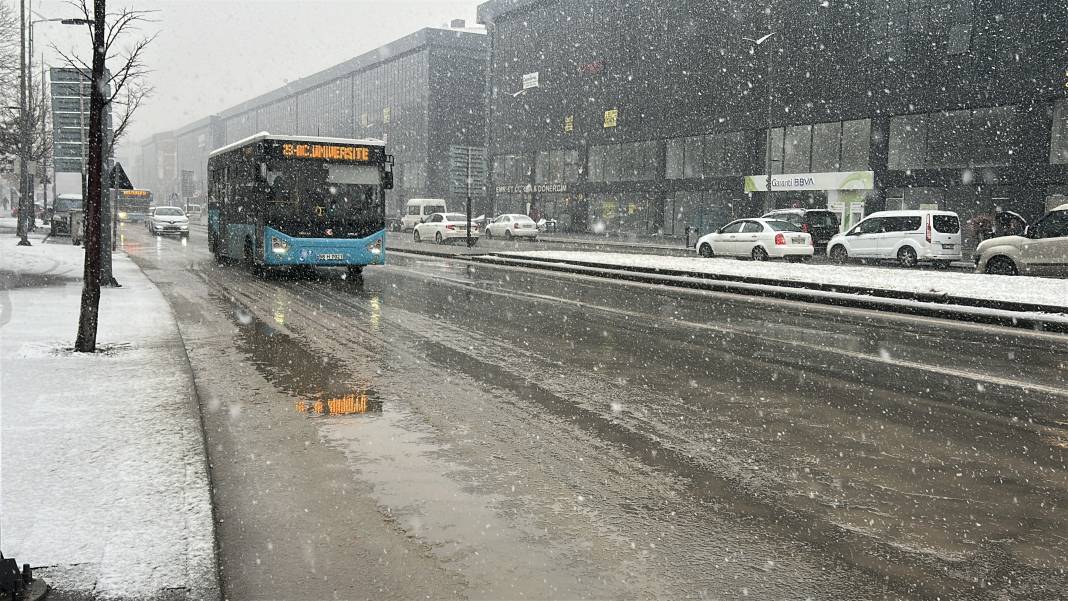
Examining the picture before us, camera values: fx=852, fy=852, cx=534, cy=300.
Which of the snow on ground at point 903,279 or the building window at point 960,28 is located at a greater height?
the building window at point 960,28

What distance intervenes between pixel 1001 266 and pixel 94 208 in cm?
1913

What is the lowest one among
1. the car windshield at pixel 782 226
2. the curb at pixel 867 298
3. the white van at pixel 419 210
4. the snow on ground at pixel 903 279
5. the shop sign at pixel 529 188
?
the curb at pixel 867 298

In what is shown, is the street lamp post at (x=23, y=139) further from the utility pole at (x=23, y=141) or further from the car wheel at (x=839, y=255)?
the car wheel at (x=839, y=255)

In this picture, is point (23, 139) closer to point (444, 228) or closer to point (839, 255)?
point (444, 228)

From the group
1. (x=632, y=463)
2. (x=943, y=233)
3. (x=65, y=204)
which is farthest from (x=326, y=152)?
(x=65, y=204)

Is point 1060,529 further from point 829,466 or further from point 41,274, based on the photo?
point 41,274

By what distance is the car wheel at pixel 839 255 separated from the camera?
27.4m

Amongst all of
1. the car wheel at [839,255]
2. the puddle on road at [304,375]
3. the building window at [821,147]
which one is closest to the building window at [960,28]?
the building window at [821,147]

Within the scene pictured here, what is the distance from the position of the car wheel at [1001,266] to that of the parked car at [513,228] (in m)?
29.7

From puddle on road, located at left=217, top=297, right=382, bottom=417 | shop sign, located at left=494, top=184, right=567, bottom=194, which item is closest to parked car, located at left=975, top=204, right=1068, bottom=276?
puddle on road, located at left=217, top=297, right=382, bottom=417

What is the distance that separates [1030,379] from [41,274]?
17034 mm

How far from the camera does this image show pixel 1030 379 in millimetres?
8133

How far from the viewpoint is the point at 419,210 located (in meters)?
57.9

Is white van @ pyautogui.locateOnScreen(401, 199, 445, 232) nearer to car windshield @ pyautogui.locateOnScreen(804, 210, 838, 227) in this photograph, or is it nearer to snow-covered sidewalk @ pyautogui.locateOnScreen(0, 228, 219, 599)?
car windshield @ pyautogui.locateOnScreen(804, 210, 838, 227)
